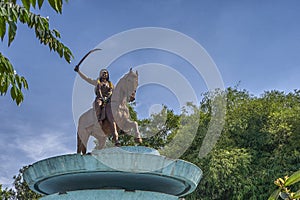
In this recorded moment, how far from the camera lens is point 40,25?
244 centimetres

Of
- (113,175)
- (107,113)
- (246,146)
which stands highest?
(246,146)

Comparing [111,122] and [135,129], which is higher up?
[111,122]

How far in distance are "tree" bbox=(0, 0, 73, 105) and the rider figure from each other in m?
2.32

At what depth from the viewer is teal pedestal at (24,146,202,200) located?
407 cm

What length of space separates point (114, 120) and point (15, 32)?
10.0ft

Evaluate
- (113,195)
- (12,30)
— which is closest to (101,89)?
(113,195)

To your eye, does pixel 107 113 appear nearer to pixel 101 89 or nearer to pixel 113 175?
pixel 101 89

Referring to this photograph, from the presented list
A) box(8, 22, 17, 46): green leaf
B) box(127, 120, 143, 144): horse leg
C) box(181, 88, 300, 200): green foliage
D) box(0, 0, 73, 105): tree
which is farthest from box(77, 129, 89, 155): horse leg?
box(181, 88, 300, 200): green foliage

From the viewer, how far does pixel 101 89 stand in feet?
17.4

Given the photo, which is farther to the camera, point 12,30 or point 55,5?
point 12,30

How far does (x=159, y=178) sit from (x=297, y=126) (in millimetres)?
12551

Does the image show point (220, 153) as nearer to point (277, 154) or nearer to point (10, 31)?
point (277, 154)

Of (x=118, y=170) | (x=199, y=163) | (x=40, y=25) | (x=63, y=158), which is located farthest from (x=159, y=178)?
(x=199, y=163)

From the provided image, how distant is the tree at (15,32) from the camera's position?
1874mm
